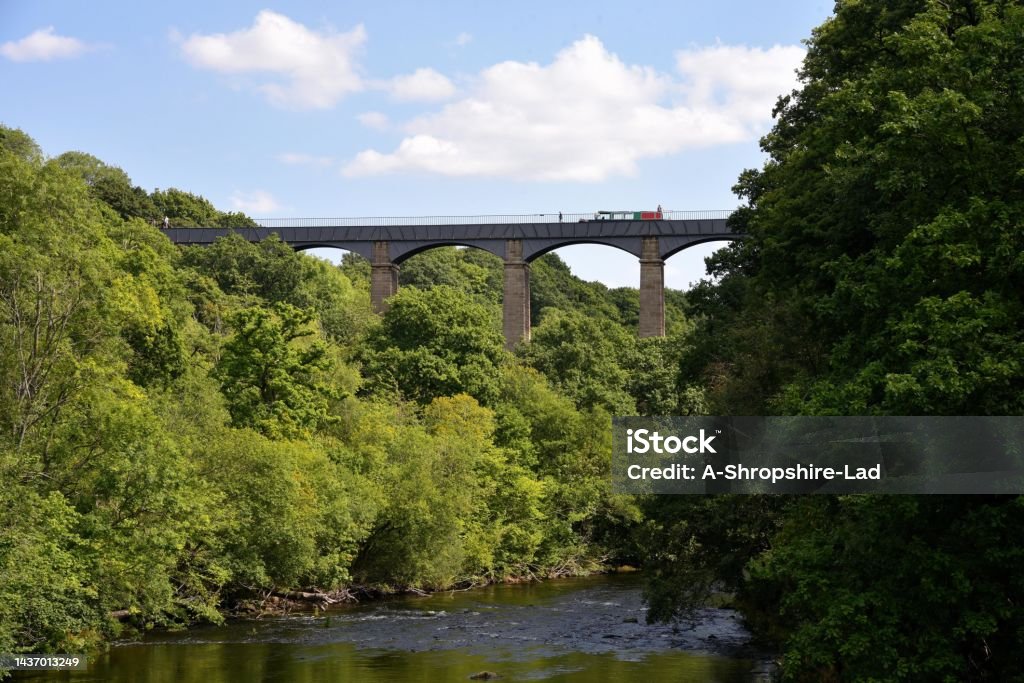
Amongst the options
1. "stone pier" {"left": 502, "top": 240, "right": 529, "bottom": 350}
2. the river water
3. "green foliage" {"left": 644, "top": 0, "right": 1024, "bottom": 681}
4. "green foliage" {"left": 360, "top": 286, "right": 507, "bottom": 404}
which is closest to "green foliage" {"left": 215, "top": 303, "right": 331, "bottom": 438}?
the river water

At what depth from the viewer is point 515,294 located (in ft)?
224

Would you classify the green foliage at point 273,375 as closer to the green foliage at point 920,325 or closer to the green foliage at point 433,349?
the green foliage at point 433,349

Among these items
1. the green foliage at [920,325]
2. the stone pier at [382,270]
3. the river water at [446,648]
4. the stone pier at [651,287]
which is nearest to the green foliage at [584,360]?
the stone pier at [651,287]

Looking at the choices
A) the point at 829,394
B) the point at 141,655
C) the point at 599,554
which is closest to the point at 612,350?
the point at 599,554

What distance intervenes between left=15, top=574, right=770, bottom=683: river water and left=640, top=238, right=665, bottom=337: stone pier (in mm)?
29648

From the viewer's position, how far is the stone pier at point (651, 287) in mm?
64750

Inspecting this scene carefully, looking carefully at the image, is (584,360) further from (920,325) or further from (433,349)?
(920,325)

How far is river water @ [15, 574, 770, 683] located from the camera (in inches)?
949

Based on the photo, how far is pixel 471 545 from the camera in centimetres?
4069

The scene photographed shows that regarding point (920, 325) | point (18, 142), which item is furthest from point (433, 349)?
point (920, 325)

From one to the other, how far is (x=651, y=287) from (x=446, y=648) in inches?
1554

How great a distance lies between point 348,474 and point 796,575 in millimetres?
21802

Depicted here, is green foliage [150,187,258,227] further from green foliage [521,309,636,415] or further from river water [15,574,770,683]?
river water [15,574,770,683]

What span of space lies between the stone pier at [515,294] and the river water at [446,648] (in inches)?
1258
